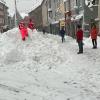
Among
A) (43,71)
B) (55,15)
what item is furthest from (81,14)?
(43,71)

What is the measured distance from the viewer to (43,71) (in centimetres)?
1694

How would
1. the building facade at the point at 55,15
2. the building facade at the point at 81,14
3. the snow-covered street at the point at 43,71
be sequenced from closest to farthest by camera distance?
the snow-covered street at the point at 43,71
the building facade at the point at 81,14
the building facade at the point at 55,15

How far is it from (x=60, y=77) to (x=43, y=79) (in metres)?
0.86

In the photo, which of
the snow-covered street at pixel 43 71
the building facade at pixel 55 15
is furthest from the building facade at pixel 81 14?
the snow-covered street at pixel 43 71

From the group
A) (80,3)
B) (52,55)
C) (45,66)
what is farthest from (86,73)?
(80,3)

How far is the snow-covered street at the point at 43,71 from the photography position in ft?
39.3

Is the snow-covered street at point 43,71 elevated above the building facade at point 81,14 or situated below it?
below

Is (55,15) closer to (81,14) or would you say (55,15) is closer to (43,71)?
(81,14)

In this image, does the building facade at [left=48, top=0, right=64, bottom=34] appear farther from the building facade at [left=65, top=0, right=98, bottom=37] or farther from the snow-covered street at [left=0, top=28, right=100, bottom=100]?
the snow-covered street at [left=0, top=28, right=100, bottom=100]

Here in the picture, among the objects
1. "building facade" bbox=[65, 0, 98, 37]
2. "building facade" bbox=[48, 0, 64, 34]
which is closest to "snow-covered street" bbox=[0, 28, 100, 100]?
"building facade" bbox=[65, 0, 98, 37]

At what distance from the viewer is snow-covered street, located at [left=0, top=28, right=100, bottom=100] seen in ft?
39.3

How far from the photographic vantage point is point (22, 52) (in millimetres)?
20062

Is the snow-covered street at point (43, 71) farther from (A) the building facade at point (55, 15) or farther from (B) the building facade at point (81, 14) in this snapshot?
(A) the building facade at point (55, 15)

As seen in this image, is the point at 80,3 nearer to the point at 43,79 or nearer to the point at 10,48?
the point at 10,48
